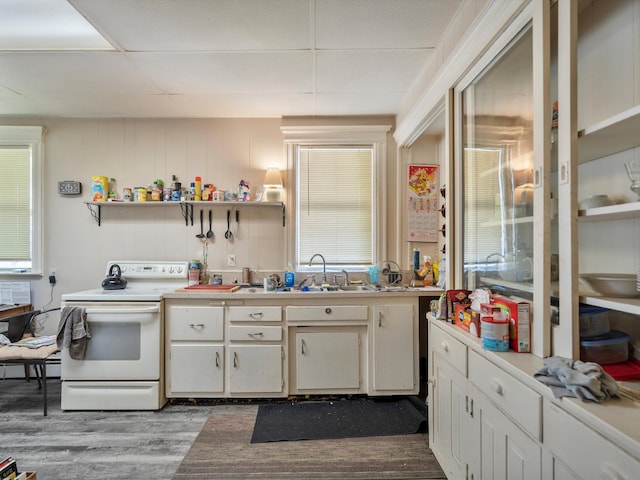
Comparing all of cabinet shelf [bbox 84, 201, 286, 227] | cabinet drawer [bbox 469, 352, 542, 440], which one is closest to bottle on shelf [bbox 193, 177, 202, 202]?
cabinet shelf [bbox 84, 201, 286, 227]

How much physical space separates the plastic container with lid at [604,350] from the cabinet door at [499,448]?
13.6 inches

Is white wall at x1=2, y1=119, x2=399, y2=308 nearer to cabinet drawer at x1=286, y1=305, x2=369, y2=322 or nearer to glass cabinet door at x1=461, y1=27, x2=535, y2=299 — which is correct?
cabinet drawer at x1=286, y1=305, x2=369, y2=322

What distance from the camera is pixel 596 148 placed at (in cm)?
108

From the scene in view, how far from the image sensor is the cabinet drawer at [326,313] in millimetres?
2486

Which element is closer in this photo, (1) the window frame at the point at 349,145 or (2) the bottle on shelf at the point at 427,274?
(2) the bottle on shelf at the point at 427,274

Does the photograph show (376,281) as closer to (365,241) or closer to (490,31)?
(365,241)

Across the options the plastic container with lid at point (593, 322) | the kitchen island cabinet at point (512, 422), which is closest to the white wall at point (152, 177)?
the kitchen island cabinet at point (512, 422)

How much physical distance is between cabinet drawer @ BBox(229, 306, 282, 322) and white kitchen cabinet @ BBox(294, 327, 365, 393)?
21 centimetres

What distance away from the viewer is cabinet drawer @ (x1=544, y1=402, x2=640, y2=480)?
70 cm

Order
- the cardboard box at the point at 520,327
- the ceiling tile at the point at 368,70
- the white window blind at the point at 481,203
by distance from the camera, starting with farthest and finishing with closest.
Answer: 1. the ceiling tile at the point at 368,70
2. the white window blind at the point at 481,203
3. the cardboard box at the point at 520,327

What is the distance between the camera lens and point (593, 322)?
109 cm

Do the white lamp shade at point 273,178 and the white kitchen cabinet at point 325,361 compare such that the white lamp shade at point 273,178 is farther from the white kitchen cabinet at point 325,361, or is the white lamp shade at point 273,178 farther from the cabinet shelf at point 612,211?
the cabinet shelf at point 612,211

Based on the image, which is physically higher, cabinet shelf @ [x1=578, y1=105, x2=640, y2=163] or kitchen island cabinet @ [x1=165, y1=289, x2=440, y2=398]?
cabinet shelf @ [x1=578, y1=105, x2=640, y2=163]

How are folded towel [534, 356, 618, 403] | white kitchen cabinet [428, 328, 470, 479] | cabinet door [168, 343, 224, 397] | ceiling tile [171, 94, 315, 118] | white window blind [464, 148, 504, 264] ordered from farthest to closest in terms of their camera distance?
ceiling tile [171, 94, 315, 118]
cabinet door [168, 343, 224, 397]
white window blind [464, 148, 504, 264]
white kitchen cabinet [428, 328, 470, 479]
folded towel [534, 356, 618, 403]
